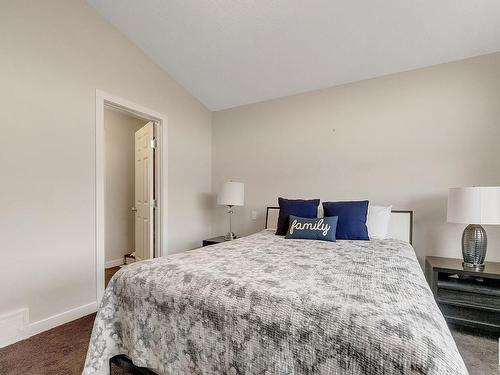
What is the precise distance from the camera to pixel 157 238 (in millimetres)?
3264

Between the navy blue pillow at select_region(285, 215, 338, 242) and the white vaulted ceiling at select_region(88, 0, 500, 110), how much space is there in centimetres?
165

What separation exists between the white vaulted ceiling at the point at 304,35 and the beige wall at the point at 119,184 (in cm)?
145

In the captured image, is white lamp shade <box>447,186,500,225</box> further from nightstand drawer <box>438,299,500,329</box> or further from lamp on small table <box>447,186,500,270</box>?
nightstand drawer <box>438,299,500,329</box>

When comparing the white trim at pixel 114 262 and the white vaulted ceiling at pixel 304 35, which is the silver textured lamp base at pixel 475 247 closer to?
the white vaulted ceiling at pixel 304 35

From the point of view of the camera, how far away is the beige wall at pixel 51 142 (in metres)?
1.97

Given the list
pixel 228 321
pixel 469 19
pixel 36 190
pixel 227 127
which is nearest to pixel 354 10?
pixel 469 19

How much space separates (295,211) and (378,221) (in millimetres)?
815

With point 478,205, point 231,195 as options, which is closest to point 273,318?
point 478,205

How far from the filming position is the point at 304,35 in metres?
2.49

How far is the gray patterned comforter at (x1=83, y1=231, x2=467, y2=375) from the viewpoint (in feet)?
2.72

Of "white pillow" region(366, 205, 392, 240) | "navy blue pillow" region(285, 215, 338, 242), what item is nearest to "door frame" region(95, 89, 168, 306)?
"navy blue pillow" region(285, 215, 338, 242)

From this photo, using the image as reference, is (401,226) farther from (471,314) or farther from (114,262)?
(114,262)

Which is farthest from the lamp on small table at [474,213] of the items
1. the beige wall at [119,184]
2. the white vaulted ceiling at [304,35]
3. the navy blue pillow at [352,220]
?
the beige wall at [119,184]

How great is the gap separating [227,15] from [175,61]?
949 millimetres
